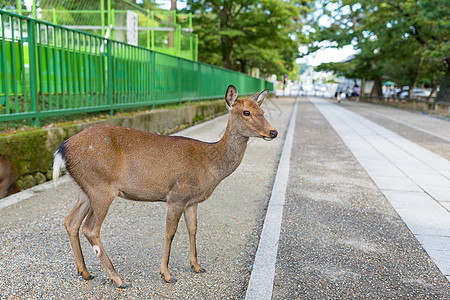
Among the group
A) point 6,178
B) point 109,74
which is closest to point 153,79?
point 109,74

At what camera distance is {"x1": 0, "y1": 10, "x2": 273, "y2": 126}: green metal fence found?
5.30 meters

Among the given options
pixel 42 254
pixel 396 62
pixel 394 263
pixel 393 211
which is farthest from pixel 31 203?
pixel 396 62

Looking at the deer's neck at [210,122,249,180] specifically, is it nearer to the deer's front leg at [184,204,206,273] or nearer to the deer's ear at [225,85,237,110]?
the deer's ear at [225,85,237,110]

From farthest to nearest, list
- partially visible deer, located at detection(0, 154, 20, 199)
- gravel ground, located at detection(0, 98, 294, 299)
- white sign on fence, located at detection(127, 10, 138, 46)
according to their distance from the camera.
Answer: white sign on fence, located at detection(127, 10, 138, 46), partially visible deer, located at detection(0, 154, 20, 199), gravel ground, located at detection(0, 98, 294, 299)

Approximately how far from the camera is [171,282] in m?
2.94

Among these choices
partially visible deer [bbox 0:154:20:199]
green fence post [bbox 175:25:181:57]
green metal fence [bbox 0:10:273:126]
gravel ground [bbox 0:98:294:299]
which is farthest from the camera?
green fence post [bbox 175:25:181:57]

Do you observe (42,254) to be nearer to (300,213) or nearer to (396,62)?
(300,213)

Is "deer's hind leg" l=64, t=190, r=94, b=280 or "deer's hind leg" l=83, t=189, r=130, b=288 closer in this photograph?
"deer's hind leg" l=83, t=189, r=130, b=288

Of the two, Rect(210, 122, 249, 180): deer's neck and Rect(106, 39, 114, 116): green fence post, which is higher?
Rect(106, 39, 114, 116): green fence post

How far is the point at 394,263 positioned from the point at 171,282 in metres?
2.02

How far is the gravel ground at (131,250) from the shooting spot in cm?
282

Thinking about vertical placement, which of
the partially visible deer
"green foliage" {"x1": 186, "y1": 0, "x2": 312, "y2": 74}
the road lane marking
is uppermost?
"green foliage" {"x1": 186, "y1": 0, "x2": 312, "y2": 74}

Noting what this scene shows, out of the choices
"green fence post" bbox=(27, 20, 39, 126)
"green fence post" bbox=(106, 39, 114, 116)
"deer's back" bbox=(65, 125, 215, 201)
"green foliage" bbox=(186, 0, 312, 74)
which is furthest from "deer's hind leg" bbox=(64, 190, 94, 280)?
"green foliage" bbox=(186, 0, 312, 74)

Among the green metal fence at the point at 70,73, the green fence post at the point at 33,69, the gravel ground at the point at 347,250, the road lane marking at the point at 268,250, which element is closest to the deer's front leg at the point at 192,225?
the road lane marking at the point at 268,250
